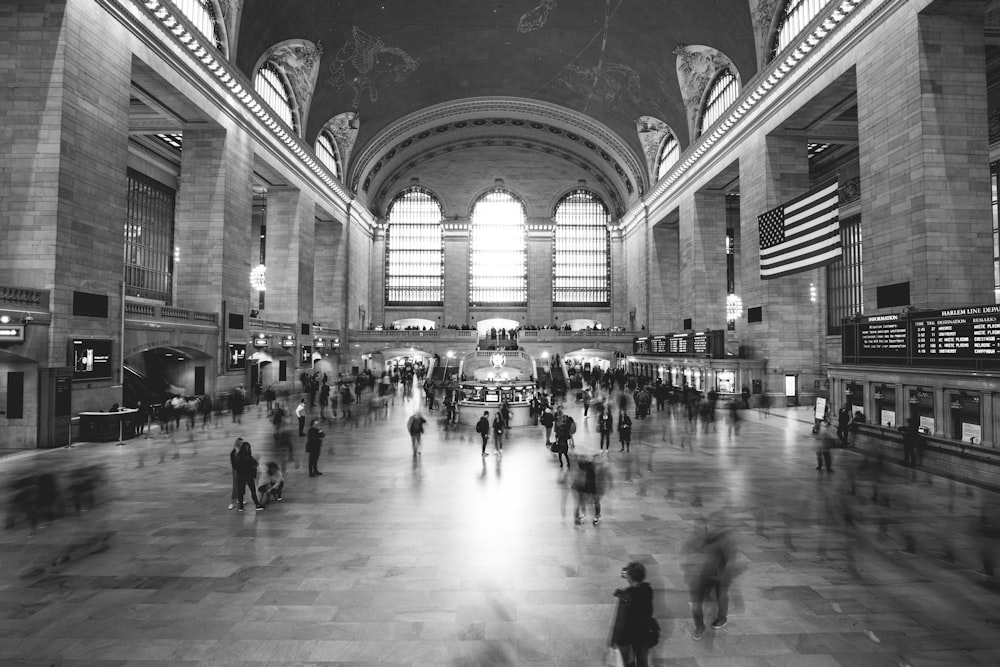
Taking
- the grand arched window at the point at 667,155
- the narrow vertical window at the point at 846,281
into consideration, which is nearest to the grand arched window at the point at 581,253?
the grand arched window at the point at 667,155

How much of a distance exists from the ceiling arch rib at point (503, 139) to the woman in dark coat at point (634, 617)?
3604 centimetres

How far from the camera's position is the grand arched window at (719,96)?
2479 cm

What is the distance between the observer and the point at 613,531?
6.81m

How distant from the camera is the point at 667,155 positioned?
3378cm

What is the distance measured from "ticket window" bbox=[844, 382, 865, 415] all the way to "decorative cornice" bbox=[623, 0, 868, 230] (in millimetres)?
10280

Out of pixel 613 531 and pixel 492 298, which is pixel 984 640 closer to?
pixel 613 531

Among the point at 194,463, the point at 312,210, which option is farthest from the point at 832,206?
the point at 312,210

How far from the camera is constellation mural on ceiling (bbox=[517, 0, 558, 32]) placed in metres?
26.5

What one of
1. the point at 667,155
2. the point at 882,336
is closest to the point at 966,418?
the point at 882,336

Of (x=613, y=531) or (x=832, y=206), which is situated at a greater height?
(x=832, y=206)

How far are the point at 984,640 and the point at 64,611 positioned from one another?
7.68 m

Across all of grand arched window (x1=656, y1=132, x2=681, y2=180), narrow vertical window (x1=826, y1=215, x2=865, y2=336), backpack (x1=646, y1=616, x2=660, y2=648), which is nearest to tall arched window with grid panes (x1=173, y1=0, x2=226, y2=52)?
backpack (x1=646, y1=616, x2=660, y2=648)

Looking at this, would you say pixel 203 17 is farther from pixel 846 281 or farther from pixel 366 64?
pixel 846 281

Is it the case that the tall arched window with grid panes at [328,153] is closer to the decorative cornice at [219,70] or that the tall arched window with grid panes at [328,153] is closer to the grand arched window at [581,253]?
the decorative cornice at [219,70]
